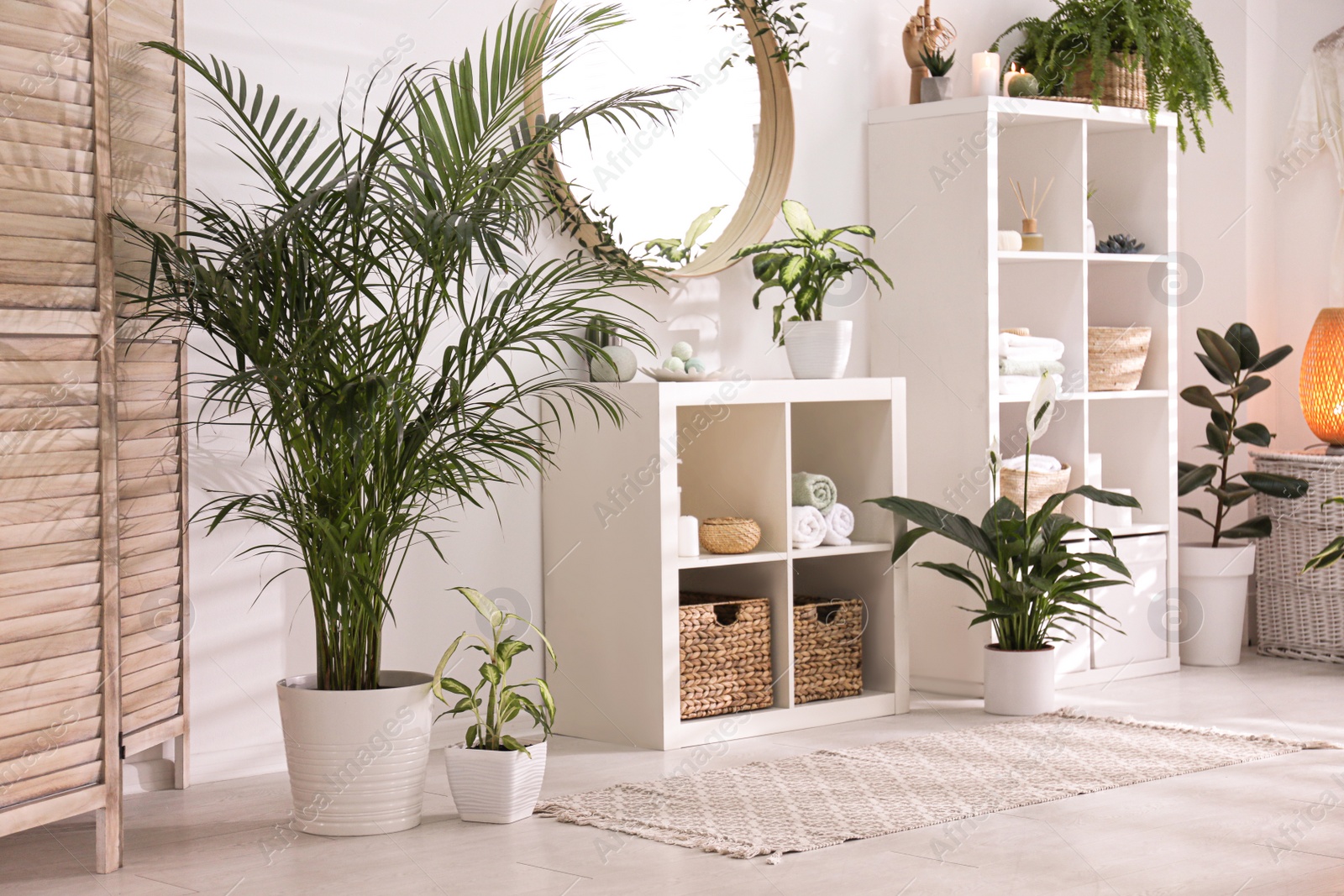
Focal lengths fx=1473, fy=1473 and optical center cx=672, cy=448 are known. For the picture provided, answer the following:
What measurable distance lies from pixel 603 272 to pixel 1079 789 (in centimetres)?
143

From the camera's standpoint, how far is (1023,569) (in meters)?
3.81

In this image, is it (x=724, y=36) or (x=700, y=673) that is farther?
(x=724, y=36)

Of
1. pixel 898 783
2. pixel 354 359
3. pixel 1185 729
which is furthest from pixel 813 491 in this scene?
pixel 354 359

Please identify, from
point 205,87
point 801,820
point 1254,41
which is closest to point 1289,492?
point 1254,41

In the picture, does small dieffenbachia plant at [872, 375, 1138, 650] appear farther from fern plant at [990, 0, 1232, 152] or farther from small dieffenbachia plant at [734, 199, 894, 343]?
fern plant at [990, 0, 1232, 152]

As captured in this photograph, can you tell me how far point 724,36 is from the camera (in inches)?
163

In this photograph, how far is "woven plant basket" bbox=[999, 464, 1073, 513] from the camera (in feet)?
13.7

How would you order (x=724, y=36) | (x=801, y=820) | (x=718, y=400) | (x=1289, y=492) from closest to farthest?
(x=801, y=820)
(x=718, y=400)
(x=724, y=36)
(x=1289, y=492)

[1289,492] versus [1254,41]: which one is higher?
[1254,41]

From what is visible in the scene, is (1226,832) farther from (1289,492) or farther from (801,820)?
(1289,492)

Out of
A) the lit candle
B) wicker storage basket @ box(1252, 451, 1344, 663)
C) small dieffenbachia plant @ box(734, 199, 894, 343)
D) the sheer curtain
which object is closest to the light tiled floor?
small dieffenbachia plant @ box(734, 199, 894, 343)

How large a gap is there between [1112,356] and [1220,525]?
68 centimetres

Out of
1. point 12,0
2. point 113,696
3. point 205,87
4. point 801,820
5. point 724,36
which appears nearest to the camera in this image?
point 12,0

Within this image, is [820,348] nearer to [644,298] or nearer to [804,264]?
[804,264]
